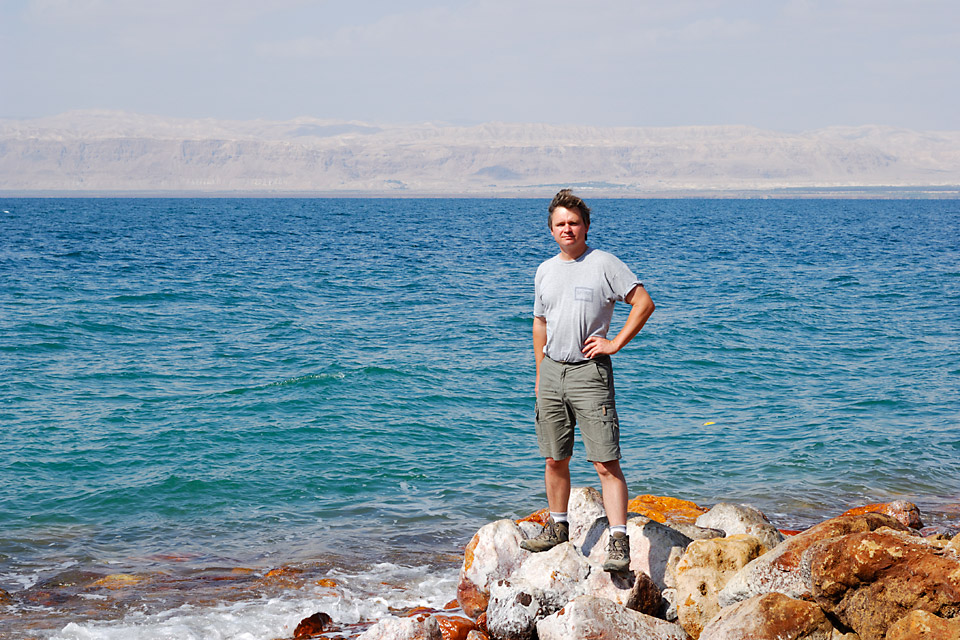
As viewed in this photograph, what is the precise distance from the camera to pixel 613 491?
6.20 meters

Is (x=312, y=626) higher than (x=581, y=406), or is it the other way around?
(x=581, y=406)

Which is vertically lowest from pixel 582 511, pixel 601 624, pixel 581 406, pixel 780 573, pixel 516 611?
pixel 516 611

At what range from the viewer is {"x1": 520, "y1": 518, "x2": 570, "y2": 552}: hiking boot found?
6.75 m

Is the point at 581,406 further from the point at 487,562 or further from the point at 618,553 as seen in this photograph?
the point at 487,562

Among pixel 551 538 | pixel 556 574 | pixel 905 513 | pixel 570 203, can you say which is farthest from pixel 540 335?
pixel 905 513

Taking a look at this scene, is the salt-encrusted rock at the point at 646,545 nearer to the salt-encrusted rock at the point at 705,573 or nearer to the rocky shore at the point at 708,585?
the rocky shore at the point at 708,585

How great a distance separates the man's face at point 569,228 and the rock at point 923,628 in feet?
9.78

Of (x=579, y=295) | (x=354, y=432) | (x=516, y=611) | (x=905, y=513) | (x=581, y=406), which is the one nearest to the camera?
(x=579, y=295)

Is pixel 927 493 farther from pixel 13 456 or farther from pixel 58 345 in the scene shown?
pixel 58 345

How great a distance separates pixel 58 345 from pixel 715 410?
47.7 ft

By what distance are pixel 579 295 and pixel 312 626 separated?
345 cm

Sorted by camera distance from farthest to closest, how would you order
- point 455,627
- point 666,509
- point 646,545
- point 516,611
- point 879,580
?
point 666,509 < point 646,545 < point 455,627 < point 516,611 < point 879,580

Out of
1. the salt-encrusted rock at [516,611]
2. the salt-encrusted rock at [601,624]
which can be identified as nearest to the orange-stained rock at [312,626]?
the salt-encrusted rock at [516,611]

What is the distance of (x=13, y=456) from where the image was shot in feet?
39.7
